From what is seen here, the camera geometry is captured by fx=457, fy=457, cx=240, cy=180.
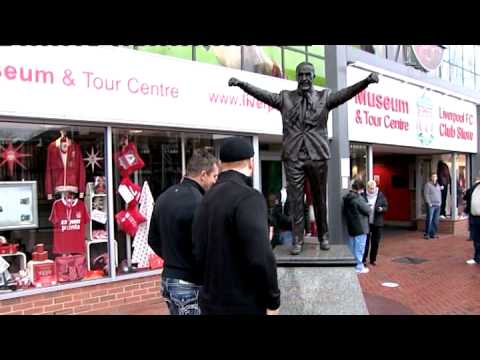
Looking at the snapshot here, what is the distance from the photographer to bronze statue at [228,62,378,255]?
177 inches

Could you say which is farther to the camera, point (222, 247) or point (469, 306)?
point (469, 306)

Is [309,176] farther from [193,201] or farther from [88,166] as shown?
[88,166]

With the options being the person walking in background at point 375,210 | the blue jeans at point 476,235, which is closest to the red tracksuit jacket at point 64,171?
the person walking in background at point 375,210

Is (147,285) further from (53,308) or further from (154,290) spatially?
(53,308)

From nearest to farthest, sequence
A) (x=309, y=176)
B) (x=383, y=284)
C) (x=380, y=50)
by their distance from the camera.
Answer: (x=309, y=176) → (x=383, y=284) → (x=380, y=50)

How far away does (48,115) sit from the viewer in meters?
5.73

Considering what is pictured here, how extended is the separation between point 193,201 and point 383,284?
542cm

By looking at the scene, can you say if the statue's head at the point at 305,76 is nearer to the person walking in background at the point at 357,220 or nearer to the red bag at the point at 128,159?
the red bag at the point at 128,159

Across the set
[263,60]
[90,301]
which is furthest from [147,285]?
[263,60]

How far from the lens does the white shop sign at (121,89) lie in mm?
5547

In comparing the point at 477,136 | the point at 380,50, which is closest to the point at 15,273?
the point at 380,50

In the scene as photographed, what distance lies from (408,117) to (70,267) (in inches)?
377

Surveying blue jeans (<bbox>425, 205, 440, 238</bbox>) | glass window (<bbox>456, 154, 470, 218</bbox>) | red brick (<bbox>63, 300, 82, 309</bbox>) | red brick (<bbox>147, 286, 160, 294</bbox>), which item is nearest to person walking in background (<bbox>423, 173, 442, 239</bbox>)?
blue jeans (<bbox>425, 205, 440, 238</bbox>)

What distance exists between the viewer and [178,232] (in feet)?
10.6
